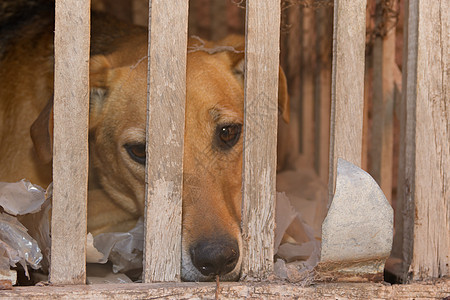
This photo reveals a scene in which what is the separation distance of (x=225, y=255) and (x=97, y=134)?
1.03m

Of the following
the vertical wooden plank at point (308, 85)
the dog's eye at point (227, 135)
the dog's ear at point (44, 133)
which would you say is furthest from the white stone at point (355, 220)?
the vertical wooden plank at point (308, 85)

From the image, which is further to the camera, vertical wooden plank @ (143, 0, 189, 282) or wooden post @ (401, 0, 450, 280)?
wooden post @ (401, 0, 450, 280)

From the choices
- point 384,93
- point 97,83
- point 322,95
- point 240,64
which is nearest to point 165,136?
point 97,83

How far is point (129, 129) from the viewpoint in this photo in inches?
90.7

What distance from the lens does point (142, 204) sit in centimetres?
247

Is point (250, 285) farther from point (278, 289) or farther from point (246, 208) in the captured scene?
point (246, 208)

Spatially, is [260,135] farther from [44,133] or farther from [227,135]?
[44,133]

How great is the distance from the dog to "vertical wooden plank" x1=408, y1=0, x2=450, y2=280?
27.6 inches

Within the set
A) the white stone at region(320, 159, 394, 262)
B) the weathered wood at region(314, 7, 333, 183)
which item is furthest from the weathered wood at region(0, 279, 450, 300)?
the weathered wood at region(314, 7, 333, 183)

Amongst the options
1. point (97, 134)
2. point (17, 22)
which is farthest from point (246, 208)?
point (17, 22)

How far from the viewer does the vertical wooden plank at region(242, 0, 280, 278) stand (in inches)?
68.9

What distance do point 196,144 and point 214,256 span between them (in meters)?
0.54

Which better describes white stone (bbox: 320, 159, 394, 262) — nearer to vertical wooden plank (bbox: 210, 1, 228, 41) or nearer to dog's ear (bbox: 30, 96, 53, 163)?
dog's ear (bbox: 30, 96, 53, 163)

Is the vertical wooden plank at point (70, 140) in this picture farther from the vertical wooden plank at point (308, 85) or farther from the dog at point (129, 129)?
the vertical wooden plank at point (308, 85)
